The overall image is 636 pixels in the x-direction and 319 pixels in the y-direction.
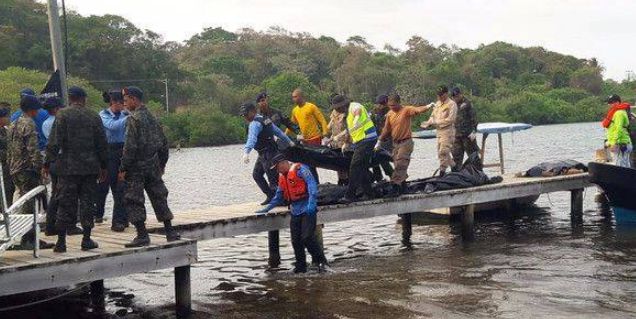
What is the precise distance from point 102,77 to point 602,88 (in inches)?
2759

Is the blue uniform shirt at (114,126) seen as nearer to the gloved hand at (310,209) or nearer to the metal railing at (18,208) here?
the metal railing at (18,208)

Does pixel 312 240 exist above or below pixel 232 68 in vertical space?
below

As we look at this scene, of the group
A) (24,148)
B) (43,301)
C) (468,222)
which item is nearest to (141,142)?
(24,148)

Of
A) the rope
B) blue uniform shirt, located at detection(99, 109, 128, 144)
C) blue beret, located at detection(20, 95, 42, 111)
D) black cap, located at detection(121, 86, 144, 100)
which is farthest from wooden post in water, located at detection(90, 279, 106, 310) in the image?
black cap, located at detection(121, 86, 144, 100)

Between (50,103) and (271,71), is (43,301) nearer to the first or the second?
(50,103)

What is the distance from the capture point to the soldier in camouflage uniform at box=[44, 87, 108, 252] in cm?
777

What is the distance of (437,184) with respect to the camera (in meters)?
13.4

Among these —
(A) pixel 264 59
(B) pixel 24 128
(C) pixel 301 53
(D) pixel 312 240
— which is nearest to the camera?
(B) pixel 24 128

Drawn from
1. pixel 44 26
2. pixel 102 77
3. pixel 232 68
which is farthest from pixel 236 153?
pixel 232 68

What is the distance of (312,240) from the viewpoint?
1062cm

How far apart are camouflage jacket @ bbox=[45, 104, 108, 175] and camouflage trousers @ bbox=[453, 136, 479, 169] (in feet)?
26.9

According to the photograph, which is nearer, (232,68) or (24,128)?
(24,128)

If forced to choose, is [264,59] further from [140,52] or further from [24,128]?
[24,128]

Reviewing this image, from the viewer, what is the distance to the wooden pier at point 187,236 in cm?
752
